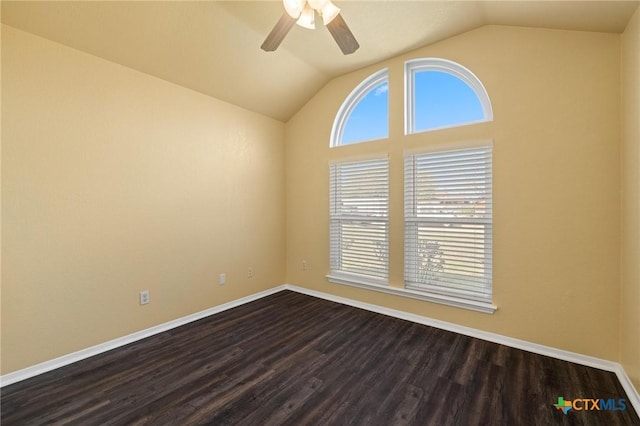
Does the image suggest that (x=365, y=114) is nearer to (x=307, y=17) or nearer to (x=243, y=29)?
(x=243, y=29)

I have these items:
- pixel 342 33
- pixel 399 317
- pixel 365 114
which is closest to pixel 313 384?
pixel 399 317

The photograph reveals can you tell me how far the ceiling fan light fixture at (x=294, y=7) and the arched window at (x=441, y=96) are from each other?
1.78 metres

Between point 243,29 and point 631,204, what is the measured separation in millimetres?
3508

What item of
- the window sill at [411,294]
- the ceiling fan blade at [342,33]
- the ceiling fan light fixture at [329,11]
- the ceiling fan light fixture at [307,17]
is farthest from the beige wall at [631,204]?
the ceiling fan light fixture at [307,17]

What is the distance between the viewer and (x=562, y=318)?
7.52ft

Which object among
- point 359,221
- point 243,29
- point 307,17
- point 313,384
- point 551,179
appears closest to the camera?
point 307,17

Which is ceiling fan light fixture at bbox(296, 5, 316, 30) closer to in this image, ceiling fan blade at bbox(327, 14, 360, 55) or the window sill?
ceiling fan blade at bbox(327, 14, 360, 55)

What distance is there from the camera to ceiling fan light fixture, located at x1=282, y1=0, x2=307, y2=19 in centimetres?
172

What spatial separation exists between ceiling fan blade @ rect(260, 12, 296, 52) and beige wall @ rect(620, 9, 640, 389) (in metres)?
2.30

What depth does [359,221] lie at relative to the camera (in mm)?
3543

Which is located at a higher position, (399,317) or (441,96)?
(441,96)

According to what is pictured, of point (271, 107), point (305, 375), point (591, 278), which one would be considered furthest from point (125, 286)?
point (591, 278)

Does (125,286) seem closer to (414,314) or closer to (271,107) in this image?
(271,107)

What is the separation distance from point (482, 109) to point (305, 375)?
2970 mm
